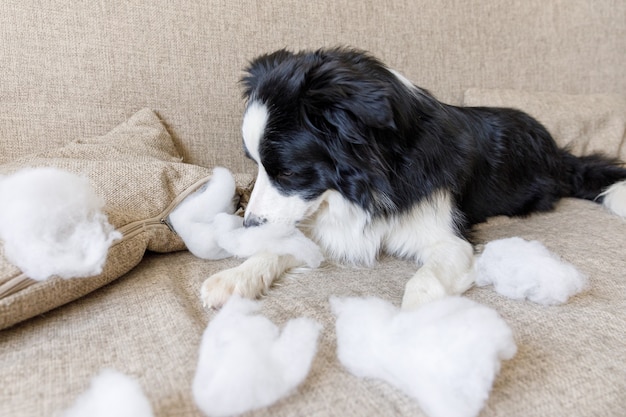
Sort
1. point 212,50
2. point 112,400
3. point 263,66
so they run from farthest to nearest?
point 212,50, point 263,66, point 112,400

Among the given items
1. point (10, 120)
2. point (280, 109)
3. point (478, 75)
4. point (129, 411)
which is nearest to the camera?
point (129, 411)

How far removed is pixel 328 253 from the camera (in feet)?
4.85

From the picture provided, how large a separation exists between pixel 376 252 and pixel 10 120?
1.32 m

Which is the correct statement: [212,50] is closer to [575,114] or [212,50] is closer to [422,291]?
[422,291]

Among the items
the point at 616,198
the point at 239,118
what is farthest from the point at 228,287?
the point at 616,198

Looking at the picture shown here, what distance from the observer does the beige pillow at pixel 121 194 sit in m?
0.93

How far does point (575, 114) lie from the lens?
7.22ft

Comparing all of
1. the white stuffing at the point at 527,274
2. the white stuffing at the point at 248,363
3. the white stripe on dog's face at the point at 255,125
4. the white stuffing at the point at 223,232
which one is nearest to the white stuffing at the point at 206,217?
the white stuffing at the point at 223,232

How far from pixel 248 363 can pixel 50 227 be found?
1.65ft

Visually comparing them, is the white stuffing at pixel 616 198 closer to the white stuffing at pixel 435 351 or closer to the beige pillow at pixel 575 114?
the beige pillow at pixel 575 114

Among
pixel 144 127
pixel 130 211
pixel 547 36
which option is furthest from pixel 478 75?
pixel 130 211

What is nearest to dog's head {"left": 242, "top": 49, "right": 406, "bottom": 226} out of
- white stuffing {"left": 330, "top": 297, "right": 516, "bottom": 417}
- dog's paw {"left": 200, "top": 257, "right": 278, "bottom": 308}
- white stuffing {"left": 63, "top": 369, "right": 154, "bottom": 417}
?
dog's paw {"left": 200, "top": 257, "right": 278, "bottom": 308}

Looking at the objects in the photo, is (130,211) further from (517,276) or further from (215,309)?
(517,276)

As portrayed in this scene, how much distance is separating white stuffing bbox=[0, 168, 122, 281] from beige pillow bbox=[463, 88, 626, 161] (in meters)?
1.78
